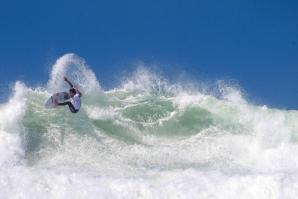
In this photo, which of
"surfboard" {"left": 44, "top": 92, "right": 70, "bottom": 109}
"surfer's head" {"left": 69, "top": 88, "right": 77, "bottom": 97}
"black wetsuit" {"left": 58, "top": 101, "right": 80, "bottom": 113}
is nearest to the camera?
"surfer's head" {"left": 69, "top": 88, "right": 77, "bottom": 97}

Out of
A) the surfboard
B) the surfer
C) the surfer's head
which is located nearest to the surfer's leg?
the surfer

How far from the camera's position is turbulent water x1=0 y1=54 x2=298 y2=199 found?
8828mm

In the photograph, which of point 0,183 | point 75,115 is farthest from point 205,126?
point 0,183

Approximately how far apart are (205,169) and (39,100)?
20.6 ft

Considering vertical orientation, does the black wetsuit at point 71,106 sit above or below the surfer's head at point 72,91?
below

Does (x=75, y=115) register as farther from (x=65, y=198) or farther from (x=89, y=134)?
(x=65, y=198)

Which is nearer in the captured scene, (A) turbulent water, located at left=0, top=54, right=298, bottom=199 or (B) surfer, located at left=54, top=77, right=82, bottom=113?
(A) turbulent water, located at left=0, top=54, right=298, bottom=199

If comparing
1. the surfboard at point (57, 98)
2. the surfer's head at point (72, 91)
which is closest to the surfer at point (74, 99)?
the surfer's head at point (72, 91)

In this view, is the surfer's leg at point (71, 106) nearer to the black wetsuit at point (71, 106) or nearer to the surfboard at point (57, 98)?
the black wetsuit at point (71, 106)

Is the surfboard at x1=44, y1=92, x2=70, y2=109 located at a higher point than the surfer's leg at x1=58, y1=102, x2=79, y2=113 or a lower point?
higher

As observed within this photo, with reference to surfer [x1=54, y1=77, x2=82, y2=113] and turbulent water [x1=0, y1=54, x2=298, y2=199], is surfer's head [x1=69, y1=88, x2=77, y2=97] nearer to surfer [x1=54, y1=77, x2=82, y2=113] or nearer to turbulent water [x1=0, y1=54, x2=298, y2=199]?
surfer [x1=54, y1=77, x2=82, y2=113]

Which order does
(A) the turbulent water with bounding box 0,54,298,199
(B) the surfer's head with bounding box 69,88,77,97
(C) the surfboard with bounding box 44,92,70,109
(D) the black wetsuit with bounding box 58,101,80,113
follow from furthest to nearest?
(C) the surfboard with bounding box 44,92,70,109 → (D) the black wetsuit with bounding box 58,101,80,113 → (B) the surfer's head with bounding box 69,88,77,97 → (A) the turbulent water with bounding box 0,54,298,199

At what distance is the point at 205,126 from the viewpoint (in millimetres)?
12680

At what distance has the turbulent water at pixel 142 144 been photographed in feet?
29.0
